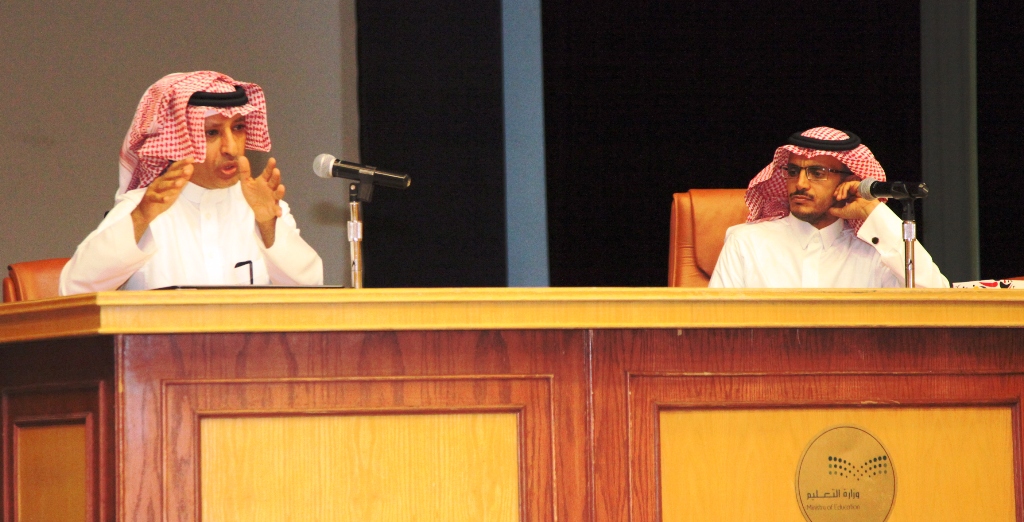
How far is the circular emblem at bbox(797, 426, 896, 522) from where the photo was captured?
190cm

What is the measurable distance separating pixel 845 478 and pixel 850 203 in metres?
1.39

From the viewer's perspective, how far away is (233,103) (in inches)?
105

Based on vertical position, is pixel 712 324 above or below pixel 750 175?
below

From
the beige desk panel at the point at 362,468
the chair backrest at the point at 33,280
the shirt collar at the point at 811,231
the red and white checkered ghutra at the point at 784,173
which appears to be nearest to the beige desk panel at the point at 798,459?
the beige desk panel at the point at 362,468

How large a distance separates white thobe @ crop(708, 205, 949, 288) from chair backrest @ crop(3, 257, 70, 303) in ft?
5.59

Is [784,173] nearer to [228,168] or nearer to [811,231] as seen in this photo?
[811,231]

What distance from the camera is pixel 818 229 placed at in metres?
3.35

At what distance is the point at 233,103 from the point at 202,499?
119cm

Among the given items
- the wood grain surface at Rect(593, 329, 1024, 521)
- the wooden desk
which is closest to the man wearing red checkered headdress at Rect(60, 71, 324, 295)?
the wooden desk

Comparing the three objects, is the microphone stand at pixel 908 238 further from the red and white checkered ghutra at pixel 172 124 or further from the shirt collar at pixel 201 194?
the shirt collar at pixel 201 194

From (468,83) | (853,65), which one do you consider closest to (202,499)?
(468,83)

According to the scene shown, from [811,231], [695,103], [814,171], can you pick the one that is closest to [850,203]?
[814,171]

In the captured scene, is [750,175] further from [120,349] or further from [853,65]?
[120,349]

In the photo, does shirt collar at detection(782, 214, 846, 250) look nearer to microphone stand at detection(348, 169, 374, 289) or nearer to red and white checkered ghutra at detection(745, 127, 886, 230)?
red and white checkered ghutra at detection(745, 127, 886, 230)
